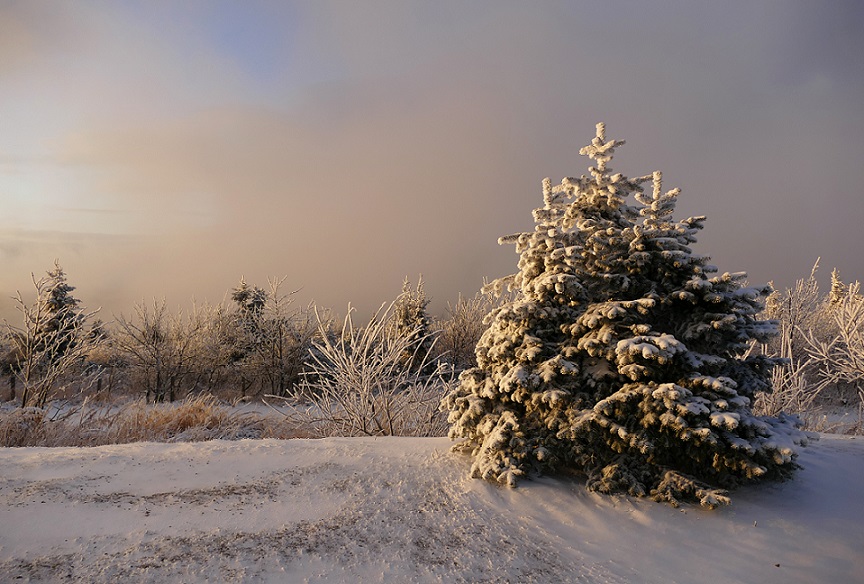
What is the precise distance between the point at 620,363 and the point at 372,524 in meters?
2.38

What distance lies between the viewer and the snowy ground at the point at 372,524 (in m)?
2.93

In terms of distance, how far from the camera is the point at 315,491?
4012 mm

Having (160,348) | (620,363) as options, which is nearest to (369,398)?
(620,363)

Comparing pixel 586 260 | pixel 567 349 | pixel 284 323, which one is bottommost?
pixel 284 323

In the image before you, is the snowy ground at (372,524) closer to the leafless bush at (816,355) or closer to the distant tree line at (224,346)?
the leafless bush at (816,355)

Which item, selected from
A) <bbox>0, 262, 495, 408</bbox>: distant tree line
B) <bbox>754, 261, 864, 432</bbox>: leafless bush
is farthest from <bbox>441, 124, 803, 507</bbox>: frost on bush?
<bbox>0, 262, 495, 408</bbox>: distant tree line

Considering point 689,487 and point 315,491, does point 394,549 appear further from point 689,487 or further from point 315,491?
point 689,487

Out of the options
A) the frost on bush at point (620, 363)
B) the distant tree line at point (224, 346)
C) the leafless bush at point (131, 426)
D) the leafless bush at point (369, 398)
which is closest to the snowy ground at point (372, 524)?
the frost on bush at point (620, 363)

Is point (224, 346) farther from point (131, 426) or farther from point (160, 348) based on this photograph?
point (131, 426)

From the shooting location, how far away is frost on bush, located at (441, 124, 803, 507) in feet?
13.3

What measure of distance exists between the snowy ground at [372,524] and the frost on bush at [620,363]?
32 cm

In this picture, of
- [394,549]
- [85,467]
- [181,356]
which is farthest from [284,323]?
[394,549]

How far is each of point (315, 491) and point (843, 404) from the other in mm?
22244

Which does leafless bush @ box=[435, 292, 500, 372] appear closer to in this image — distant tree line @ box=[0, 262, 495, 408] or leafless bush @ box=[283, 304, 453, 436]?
distant tree line @ box=[0, 262, 495, 408]
